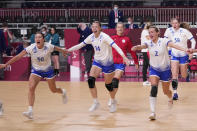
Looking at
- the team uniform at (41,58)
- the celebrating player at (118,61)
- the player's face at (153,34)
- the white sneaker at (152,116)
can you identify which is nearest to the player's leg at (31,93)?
the team uniform at (41,58)

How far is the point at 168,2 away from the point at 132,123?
16479 mm

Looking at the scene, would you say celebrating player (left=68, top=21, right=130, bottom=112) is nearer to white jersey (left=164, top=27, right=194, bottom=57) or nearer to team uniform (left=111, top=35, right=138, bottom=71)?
team uniform (left=111, top=35, right=138, bottom=71)

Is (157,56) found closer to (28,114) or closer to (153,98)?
(153,98)

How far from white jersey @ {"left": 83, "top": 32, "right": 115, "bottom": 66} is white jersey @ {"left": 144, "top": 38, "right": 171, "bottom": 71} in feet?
3.19

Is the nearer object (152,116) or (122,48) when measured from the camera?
(152,116)

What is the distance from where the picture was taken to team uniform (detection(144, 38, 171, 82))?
8.09m

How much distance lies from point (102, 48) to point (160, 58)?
1329 mm

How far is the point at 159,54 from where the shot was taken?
26.6ft

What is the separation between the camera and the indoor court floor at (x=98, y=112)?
7.49m

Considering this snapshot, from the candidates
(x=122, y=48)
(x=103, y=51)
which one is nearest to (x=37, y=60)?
(x=103, y=51)

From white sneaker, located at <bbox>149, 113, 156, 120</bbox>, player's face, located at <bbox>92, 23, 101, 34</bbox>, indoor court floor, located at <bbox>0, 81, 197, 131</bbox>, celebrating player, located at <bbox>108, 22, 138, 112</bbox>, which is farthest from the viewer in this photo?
celebrating player, located at <bbox>108, 22, 138, 112</bbox>

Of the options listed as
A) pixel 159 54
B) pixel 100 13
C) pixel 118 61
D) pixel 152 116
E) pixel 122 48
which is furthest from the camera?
pixel 100 13

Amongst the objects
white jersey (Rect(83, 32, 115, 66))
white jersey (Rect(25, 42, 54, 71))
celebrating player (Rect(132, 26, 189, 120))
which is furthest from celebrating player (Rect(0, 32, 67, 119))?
celebrating player (Rect(132, 26, 189, 120))

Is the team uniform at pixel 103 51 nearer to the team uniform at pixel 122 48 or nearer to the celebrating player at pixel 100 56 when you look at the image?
the celebrating player at pixel 100 56
